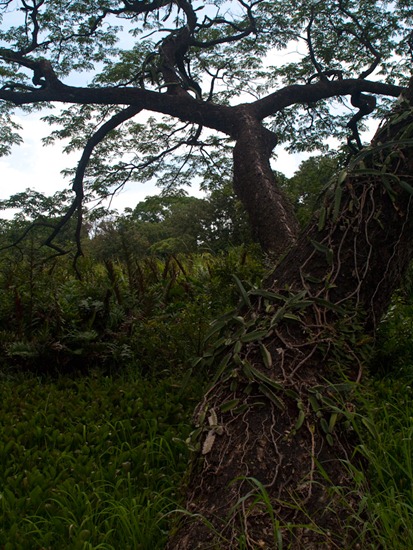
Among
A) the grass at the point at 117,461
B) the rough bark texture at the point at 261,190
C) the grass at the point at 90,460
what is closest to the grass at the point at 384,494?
the grass at the point at 117,461

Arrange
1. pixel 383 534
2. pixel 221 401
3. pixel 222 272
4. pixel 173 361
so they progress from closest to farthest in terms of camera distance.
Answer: pixel 383 534 → pixel 221 401 → pixel 173 361 → pixel 222 272

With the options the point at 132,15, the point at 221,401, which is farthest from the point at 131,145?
the point at 221,401

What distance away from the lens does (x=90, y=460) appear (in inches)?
119

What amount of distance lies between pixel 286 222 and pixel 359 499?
518 cm

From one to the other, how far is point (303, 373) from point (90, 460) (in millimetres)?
1433

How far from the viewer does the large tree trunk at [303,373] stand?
1.79 meters

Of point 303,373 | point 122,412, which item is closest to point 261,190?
point 122,412

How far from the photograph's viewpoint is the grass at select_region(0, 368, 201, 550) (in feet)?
7.66

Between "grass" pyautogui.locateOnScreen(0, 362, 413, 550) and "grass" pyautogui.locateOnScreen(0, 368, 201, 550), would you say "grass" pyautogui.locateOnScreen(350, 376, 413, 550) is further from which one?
"grass" pyautogui.locateOnScreen(0, 368, 201, 550)

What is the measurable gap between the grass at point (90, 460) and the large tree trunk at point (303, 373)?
328 millimetres

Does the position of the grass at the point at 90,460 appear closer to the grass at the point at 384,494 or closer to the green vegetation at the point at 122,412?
the green vegetation at the point at 122,412

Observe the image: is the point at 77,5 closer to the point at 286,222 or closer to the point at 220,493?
the point at 286,222

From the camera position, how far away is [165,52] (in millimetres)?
10828

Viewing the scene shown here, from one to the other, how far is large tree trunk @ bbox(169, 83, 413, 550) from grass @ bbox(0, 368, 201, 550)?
0.33 metres
